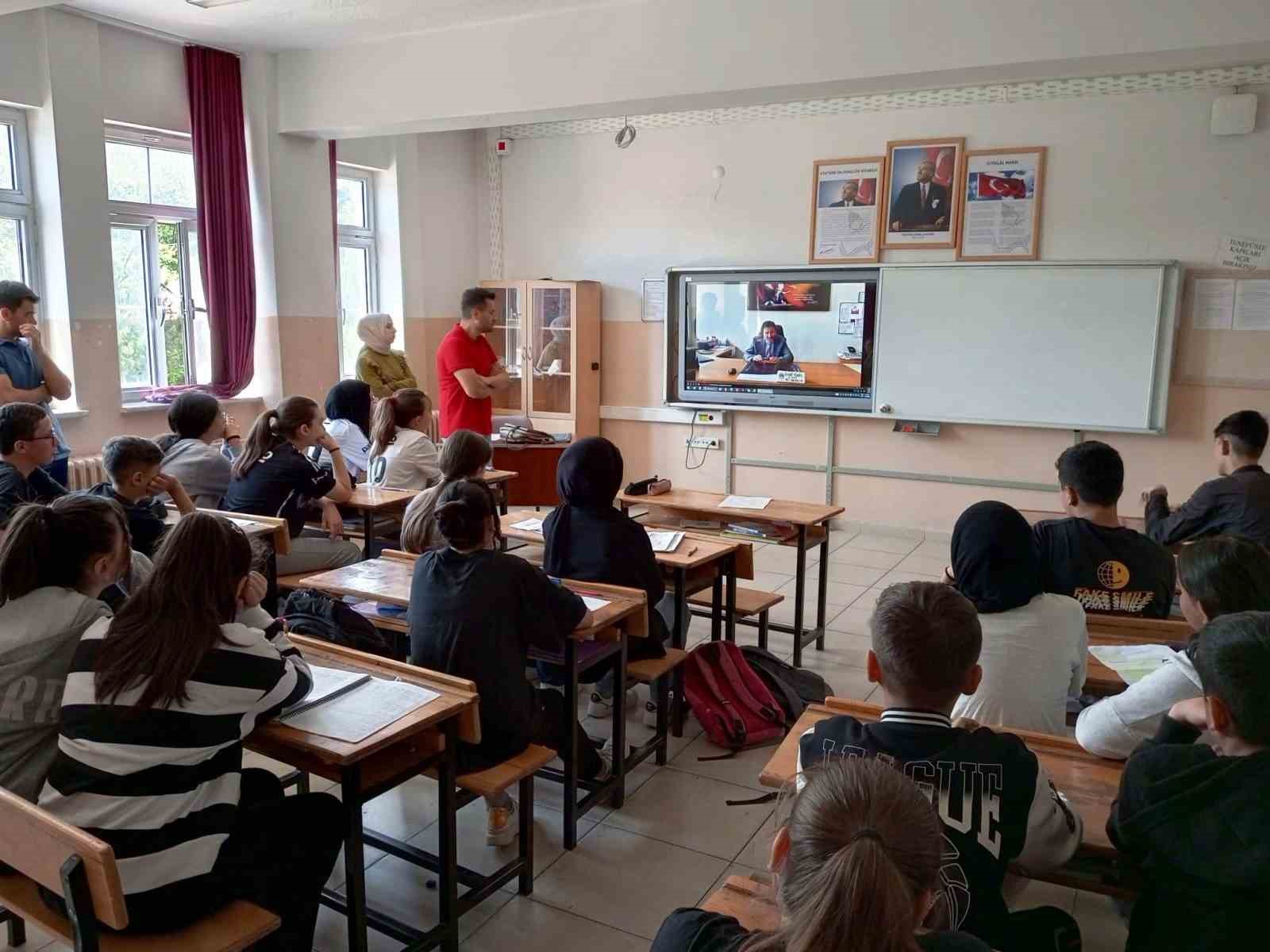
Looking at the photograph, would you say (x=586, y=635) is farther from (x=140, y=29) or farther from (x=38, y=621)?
(x=140, y=29)

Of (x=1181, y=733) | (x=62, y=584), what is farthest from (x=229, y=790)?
(x=1181, y=733)

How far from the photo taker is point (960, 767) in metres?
1.49

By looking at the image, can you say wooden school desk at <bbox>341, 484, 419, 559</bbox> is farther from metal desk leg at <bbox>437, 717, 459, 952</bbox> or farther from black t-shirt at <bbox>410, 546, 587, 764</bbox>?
metal desk leg at <bbox>437, 717, 459, 952</bbox>

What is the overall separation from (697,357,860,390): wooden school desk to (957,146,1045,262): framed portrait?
1.11 meters

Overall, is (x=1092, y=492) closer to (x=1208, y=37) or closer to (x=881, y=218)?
(x=1208, y=37)

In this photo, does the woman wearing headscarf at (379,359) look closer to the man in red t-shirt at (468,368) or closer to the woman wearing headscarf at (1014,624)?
the man in red t-shirt at (468,368)

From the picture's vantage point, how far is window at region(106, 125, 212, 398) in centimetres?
577

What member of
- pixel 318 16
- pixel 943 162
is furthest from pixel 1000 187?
pixel 318 16

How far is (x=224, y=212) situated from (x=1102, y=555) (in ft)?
17.9

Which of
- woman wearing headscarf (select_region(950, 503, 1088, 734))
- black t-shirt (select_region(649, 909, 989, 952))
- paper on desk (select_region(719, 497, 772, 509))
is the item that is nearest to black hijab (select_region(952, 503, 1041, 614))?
woman wearing headscarf (select_region(950, 503, 1088, 734))

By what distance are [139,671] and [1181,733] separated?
1.78m

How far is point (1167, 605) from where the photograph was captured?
2943 mm

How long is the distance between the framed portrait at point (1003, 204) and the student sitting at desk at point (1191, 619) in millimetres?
4699

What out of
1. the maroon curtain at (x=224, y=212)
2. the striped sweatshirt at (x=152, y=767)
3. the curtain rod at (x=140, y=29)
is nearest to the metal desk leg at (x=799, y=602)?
the striped sweatshirt at (x=152, y=767)
